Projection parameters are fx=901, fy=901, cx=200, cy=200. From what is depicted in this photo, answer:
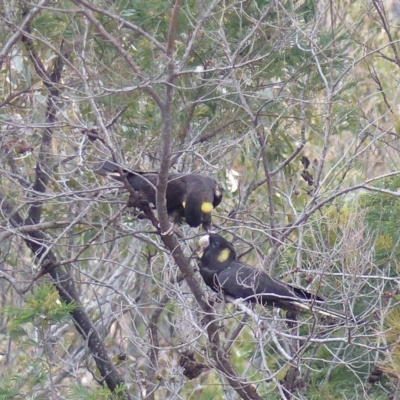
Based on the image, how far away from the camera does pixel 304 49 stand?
4.99 meters

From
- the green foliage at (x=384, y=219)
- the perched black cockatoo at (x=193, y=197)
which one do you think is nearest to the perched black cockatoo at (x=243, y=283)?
the perched black cockatoo at (x=193, y=197)

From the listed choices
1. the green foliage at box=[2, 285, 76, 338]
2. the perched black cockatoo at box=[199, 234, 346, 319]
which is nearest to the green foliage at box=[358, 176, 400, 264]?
the perched black cockatoo at box=[199, 234, 346, 319]

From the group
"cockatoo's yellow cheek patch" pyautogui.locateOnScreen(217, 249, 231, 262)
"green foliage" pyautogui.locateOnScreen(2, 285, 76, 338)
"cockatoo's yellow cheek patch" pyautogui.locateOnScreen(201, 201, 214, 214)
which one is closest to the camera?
→ "green foliage" pyautogui.locateOnScreen(2, 285, 76, 338)

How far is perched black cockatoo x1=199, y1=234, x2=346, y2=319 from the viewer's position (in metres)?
3.86

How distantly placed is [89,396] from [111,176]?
1.03 m

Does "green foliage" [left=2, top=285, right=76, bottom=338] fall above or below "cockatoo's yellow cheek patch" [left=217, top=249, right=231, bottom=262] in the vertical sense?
above

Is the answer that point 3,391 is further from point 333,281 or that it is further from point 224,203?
point 224,203

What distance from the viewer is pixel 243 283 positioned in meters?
4.14

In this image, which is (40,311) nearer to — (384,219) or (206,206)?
(206,206)

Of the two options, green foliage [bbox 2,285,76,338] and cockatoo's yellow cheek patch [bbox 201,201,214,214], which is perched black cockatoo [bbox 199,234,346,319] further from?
green foliage [bbox 2,285,76,338]

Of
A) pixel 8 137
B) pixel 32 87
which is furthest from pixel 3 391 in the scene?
pixel 32 87

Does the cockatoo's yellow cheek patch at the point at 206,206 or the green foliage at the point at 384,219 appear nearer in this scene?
the green foliage at the point at 384,219

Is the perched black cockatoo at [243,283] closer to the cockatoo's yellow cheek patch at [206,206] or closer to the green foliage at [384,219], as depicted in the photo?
the cockatoo's yellow cheek patch at [206,206]

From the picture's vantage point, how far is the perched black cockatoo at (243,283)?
152 inches
